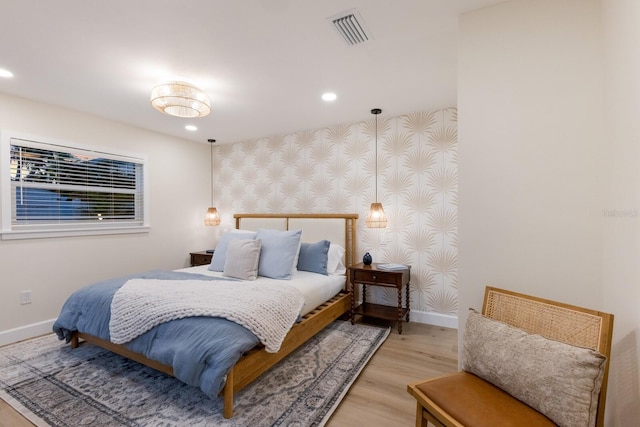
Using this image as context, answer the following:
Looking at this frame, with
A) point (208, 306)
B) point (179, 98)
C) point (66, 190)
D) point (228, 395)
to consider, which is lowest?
point (228, 395)

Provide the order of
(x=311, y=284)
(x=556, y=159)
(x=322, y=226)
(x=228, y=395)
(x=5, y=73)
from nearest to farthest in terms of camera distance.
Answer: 1. (x=556, y=159)
2. (x=228, y=395)
3. (x=5, y=73)
4. (x=311, y=284)
5. (x=322, y=226)

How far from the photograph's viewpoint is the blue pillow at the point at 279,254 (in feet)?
9.61

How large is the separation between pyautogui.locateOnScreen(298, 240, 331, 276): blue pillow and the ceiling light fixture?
71.3 inches

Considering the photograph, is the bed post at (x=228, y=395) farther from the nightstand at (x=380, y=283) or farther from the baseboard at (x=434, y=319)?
the baseboard at (x=434, y=319)

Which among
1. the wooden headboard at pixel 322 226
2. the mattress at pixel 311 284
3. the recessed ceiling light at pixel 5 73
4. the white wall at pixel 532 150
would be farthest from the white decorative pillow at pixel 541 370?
the recessed ceiling light at pixel 5 73

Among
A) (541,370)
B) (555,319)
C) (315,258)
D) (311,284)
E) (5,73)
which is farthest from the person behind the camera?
(315,258)

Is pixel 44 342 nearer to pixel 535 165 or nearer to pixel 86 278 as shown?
pixel 86 278

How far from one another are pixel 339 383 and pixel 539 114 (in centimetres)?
206

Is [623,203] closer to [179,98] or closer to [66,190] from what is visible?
[179,98]

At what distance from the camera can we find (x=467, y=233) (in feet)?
5.37

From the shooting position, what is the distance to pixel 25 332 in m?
2.83

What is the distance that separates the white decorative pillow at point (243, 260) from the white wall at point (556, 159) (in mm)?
1932

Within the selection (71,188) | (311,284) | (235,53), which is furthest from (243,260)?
(71,188)

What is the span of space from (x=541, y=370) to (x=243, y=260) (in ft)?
7.92
